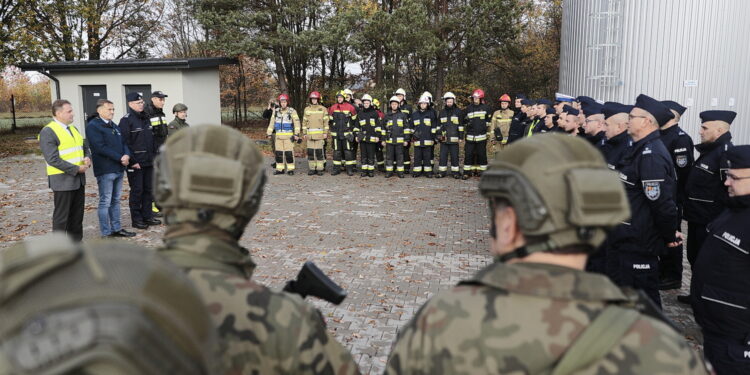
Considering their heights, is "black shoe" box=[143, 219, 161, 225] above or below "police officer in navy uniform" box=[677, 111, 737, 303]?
below

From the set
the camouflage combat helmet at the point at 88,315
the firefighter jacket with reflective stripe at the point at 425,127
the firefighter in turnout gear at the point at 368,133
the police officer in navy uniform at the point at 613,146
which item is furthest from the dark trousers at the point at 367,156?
the camouflage combat helmet at the point at 88,315

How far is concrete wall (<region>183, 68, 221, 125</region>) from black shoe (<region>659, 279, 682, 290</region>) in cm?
1427

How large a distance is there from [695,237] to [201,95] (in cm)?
1612

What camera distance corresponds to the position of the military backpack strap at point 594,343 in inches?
51.3

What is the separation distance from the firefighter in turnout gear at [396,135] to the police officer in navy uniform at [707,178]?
885 centimetres

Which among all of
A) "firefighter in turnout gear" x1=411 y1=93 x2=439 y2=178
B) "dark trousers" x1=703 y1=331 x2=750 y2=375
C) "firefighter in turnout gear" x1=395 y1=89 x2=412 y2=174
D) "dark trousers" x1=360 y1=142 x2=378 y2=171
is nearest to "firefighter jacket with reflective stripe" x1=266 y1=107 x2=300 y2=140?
"dark trousers" x1=360 y1=142 x2=378 y2=171

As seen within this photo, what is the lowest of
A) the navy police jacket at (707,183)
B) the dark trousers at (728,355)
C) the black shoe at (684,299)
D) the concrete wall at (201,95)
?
the black shoe at (684,299)

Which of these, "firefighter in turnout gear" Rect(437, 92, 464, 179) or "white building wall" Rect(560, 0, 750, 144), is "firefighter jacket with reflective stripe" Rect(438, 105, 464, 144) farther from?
"white building wall" Rect(560, 0, 750, 144)

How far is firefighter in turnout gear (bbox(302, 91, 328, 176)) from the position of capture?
14492 mm

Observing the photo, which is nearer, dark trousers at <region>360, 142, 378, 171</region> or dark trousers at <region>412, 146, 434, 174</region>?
dark trousers at <region>412, 146, 434, 174</region>

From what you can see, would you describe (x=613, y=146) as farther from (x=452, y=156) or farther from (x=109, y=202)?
(x=452, y=156)

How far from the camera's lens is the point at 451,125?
1385 cm

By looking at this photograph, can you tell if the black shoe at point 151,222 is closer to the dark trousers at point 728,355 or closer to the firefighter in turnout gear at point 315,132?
the firefighter in turnout gear at point 315,132

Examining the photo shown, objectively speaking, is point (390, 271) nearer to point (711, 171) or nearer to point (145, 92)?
point (711, 171)
